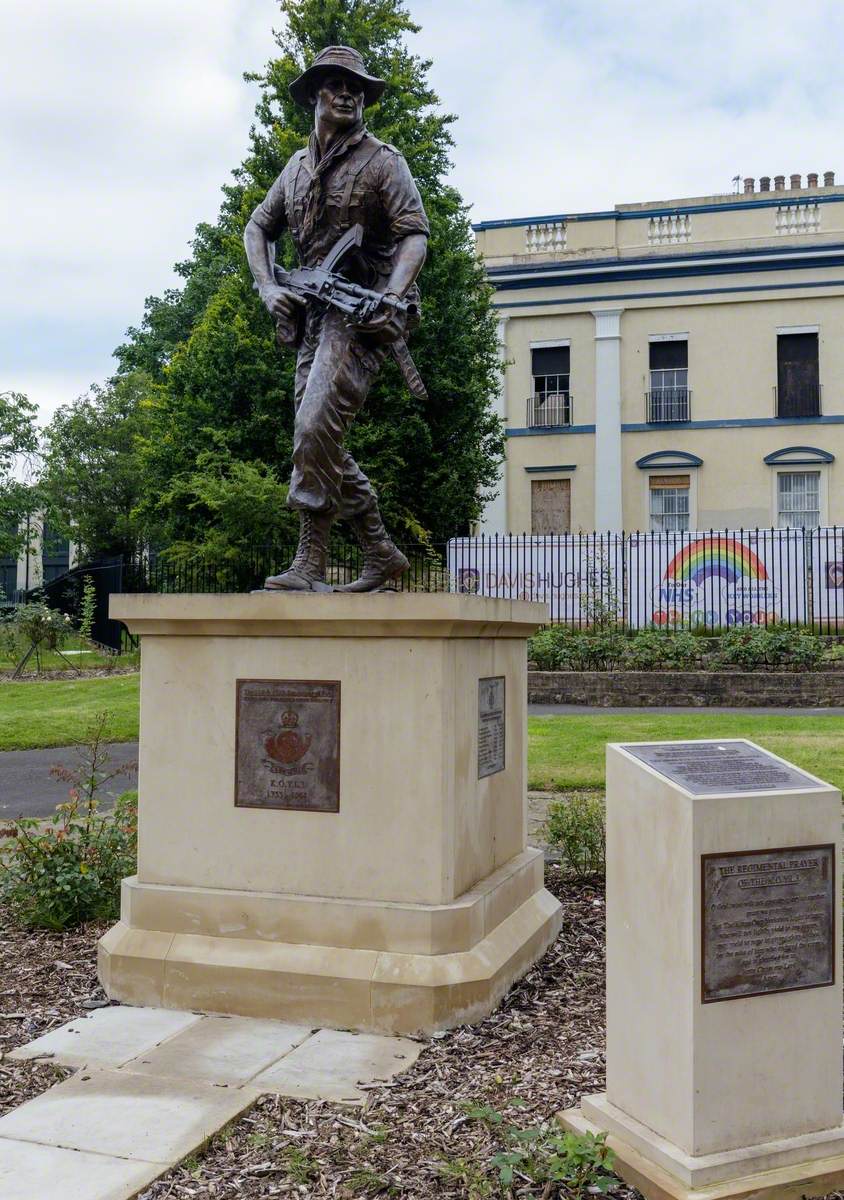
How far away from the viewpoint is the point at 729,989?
3.09 m

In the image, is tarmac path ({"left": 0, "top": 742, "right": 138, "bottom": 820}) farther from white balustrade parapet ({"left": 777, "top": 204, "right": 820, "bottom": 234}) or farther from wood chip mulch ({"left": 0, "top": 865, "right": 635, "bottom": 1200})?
white balustrade parapet ({"left": 777, "top": 204, "right": 820, "bottom": 234})

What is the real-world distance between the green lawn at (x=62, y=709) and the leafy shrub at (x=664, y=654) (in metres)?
7.61

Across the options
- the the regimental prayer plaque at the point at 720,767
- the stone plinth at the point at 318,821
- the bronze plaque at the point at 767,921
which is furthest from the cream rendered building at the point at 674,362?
the bronze plaque at the point at 767,921

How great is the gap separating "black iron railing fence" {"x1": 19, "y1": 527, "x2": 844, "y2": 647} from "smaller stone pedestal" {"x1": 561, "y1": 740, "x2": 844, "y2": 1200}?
16.7 metres

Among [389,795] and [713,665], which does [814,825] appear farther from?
[713,665]

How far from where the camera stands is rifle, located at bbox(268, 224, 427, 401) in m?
5.04

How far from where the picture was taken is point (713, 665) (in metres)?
17.3

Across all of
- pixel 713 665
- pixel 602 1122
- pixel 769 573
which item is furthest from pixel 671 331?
pixel 602 1122

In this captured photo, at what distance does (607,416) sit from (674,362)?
2302mm

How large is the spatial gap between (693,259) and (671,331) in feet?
6.13

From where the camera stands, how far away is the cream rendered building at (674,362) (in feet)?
94.2

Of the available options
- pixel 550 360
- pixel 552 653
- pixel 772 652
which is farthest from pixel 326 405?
pixel 550 360

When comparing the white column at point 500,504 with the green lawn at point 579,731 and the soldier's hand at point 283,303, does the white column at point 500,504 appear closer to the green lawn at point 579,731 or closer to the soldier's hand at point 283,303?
the green lawn at point 579,731

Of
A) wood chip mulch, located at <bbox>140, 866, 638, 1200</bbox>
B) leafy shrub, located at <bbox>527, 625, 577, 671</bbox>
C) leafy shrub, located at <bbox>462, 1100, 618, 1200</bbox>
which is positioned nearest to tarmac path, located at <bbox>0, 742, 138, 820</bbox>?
wood chip mulch, located at <bbox>140, 866, 638, 1200</bbox>
